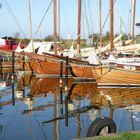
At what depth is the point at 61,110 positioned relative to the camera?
17.8m

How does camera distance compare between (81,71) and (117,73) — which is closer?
(117,73)

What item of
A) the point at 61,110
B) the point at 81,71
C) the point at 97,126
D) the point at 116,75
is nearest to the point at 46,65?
the point at 81,71

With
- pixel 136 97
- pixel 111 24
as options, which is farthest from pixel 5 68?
pixel 136 97

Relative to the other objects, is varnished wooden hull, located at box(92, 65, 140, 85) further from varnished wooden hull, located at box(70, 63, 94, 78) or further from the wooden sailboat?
varnished wooden hull, located at box(70, 63, 94, 78)

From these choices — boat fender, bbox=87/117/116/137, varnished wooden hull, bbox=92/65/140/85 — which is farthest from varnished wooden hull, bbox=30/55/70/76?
boat fender, bbox=87/117/116/137

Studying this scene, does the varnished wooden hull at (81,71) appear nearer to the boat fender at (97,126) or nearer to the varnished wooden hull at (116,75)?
the varnished wooden hull at (116,75)

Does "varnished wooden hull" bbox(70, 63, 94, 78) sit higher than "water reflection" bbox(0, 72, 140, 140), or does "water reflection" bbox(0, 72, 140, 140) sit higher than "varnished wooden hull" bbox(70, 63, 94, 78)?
"varnished wooden hull" bbox(70, 63, 94, 78)

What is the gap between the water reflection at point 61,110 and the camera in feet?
45.1

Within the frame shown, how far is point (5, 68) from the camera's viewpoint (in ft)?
143

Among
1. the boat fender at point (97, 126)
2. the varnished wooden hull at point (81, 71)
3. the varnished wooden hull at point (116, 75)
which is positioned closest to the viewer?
the boat fender at point (97, 126)

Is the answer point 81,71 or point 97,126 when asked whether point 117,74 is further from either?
point 97,126

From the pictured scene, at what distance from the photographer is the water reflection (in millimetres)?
13750

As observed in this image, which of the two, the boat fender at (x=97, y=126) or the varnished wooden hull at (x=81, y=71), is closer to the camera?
the boat fender at (x=97, y=126)

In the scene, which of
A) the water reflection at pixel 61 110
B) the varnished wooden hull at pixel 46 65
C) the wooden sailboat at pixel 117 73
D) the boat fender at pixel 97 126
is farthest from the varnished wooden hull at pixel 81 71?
the boat fender at pixel 97 126
